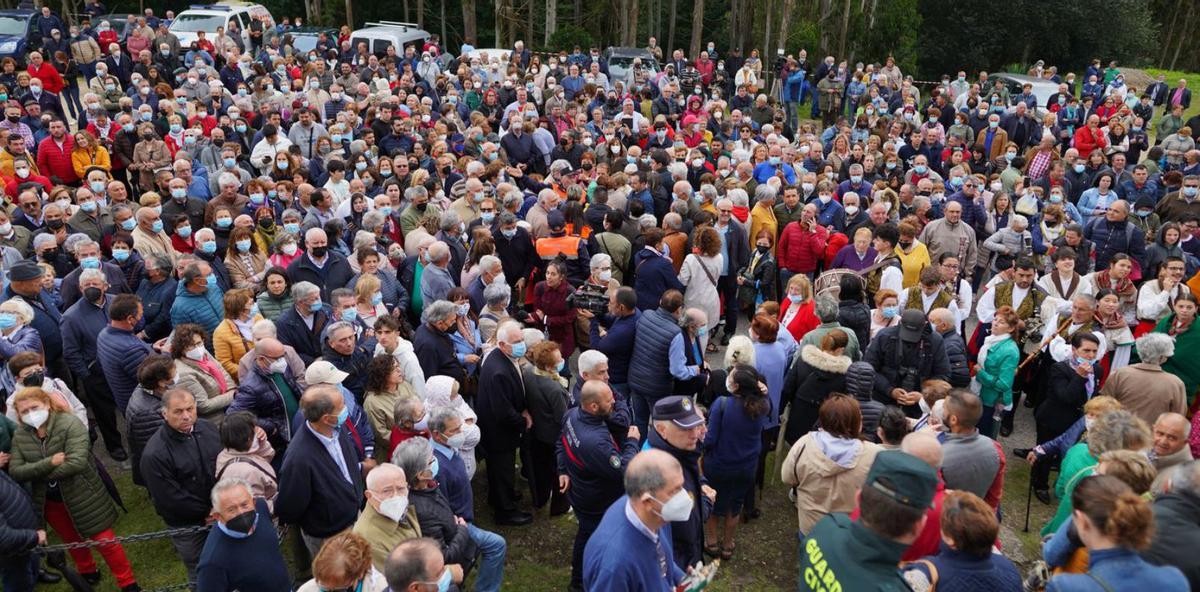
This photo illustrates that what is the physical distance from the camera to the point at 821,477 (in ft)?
16.5

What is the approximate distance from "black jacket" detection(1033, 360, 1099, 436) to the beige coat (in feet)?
8.17

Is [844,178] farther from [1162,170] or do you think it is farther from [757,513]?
[757,513]

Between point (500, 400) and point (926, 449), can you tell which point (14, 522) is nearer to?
point (500, 400)

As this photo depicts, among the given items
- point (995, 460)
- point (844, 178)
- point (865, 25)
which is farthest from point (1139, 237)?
point (865, 25)

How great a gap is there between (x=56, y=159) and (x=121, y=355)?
733 centimetres

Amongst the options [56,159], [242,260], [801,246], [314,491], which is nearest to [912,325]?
[801,246]

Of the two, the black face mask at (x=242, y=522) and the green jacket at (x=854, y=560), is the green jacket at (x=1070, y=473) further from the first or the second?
the black face mask at (x=242, y=522)

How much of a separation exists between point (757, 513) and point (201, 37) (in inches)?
754

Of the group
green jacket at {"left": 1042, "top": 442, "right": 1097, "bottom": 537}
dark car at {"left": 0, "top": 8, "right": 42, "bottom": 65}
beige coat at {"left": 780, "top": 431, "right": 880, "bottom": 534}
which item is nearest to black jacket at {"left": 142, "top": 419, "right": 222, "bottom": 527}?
beige coat at {"left": 780, "top": 431, "right": 880, "bottom": 534}

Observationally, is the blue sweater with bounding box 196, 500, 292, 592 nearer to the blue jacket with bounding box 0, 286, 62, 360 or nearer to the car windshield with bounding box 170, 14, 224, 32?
the blue jacket with bounding box 0, 286, 62, 360

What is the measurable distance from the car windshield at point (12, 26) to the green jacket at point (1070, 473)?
80.0 feet

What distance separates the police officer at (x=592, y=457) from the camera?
16.7ft

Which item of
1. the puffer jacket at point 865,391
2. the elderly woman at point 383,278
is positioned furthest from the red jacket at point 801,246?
the elderly woman at point 383,278

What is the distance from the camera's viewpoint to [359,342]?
254 inches
